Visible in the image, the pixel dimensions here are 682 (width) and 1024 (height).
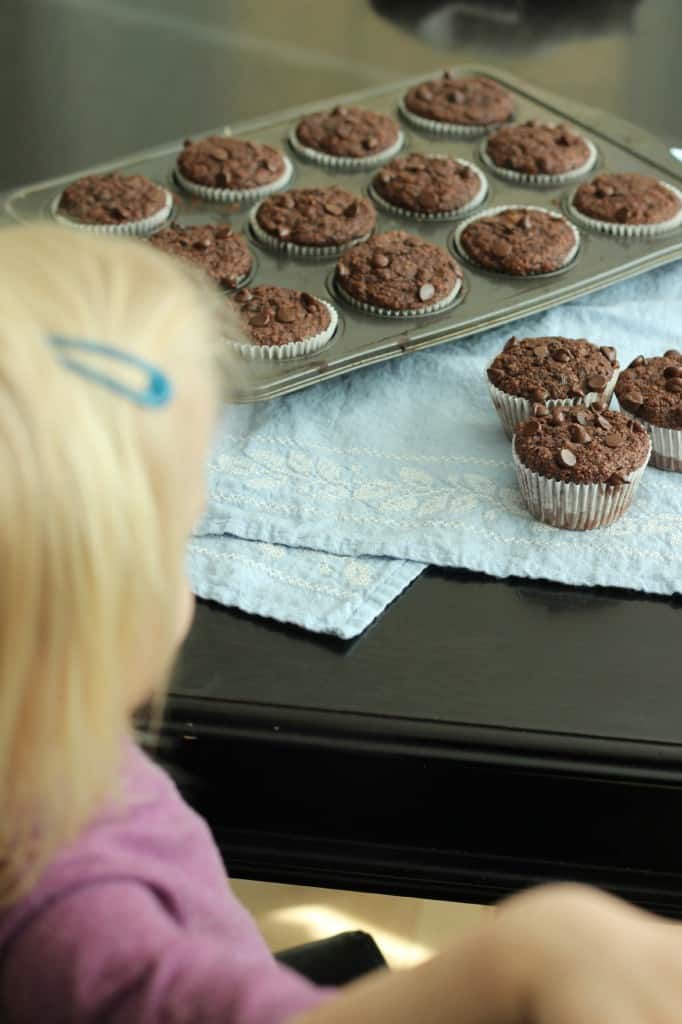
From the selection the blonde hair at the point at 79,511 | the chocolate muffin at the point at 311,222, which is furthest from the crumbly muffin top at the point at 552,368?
the blonde hair at the point at 79,511

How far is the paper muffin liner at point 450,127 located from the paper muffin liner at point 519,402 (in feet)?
2.10

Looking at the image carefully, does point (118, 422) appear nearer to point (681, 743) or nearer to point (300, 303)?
point (681, 743)

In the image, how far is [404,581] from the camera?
114cm

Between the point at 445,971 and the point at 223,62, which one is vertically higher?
the point at 445,971

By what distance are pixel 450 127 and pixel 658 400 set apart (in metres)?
0.72

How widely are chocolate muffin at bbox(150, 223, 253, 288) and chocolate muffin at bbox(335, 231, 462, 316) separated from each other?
116 mm

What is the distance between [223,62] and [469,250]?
2.44 ft

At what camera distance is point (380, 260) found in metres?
1.51

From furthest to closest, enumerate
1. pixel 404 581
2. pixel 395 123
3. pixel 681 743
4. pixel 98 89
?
pixel 98 89 → pixel 395 123 → pixel 404 581 → pixel 681 743

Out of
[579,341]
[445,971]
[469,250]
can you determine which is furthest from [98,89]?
[445,971]

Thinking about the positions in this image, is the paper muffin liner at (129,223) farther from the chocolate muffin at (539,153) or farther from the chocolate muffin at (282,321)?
the chocolate muffin at (539,153)

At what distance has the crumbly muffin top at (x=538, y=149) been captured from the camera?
1729 mm

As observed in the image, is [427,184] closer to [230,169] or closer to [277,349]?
[230,169]

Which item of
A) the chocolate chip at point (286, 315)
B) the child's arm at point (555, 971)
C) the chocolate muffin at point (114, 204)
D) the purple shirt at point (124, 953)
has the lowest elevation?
the chocolate muffin at point (114, 204)
